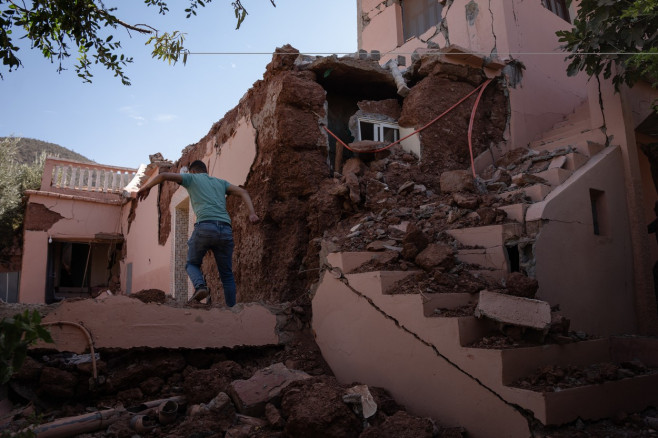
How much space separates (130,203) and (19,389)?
9.48 meters

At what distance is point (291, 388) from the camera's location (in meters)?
3.06

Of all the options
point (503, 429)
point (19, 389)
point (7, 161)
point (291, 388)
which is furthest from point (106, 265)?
point (503, 429)

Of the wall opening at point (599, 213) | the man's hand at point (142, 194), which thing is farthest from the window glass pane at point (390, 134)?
the man's hand at point (142, 194)

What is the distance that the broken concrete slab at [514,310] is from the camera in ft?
9.29

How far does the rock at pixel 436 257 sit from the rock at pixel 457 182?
1.15 metres

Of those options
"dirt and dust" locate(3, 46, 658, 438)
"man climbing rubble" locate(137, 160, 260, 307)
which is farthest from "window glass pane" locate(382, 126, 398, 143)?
"man climbing rubble" locate(137, 160, 260, 307)

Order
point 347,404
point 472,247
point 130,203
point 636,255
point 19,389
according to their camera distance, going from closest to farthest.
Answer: point 347,404 < point 19,389 < point 472,247 < point 636,255 < point 130,203

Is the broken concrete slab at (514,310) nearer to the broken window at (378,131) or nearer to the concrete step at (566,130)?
the broken window at (378,131)

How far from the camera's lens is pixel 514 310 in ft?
9.53

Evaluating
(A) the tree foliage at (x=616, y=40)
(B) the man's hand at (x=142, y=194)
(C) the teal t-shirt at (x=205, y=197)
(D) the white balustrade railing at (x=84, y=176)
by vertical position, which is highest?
(D) the white balustrade railing at (x=84, y=176)

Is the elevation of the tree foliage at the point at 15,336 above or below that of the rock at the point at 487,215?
below

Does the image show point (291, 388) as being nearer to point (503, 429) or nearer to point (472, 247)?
Result: point (503, 429)

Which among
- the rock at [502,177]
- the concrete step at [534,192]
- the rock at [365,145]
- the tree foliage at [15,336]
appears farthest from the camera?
the rock at [365,145]

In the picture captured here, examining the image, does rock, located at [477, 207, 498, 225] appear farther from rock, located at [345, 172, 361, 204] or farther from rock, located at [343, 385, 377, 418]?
rock, located at [343, 385, 377, 418]
